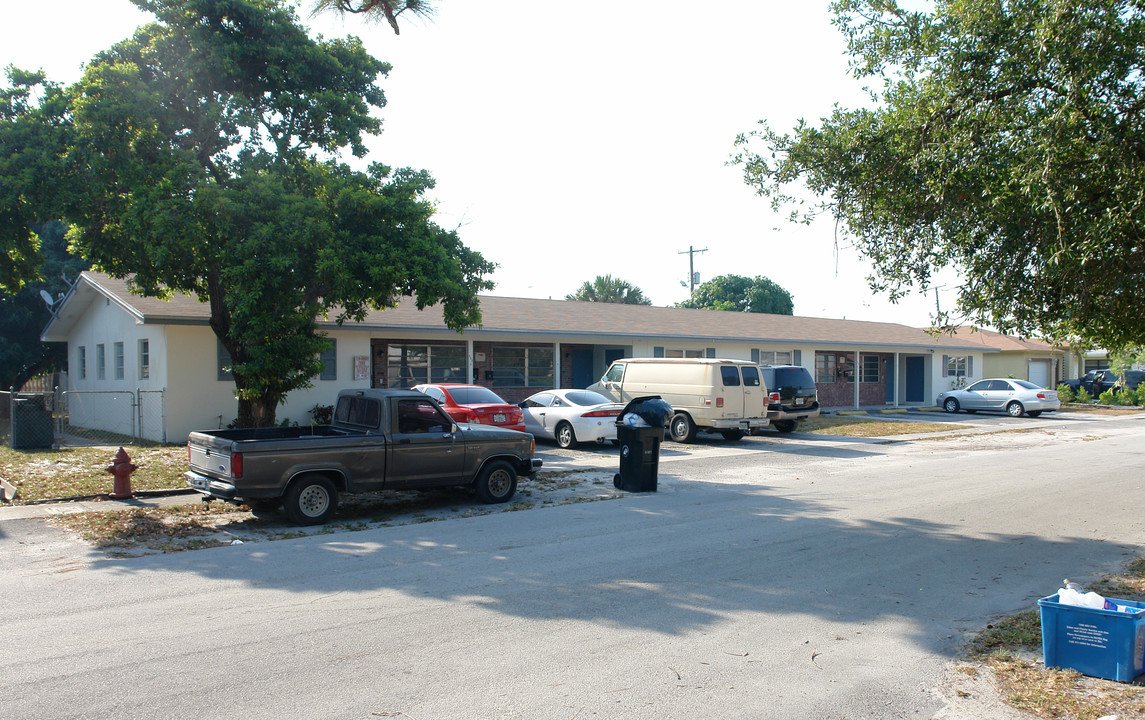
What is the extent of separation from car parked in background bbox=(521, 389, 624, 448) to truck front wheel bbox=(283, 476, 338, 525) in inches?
357

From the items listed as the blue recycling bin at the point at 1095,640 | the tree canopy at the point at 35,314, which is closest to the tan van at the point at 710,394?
the blue recycling bin at the point at 1095,640

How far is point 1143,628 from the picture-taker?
4.99m

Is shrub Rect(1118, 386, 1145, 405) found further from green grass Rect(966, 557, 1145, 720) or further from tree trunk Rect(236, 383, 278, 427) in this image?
tree trunk Rect(236, 383, 278, 427)

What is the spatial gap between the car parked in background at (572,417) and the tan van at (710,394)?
6.81 ft

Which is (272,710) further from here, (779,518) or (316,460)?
(779,518)

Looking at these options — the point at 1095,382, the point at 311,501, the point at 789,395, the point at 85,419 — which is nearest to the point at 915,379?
the point at 1095,382

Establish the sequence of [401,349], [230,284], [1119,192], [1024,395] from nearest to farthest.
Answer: [1119,192]
[230,284]
[401,349]
[1024,395]

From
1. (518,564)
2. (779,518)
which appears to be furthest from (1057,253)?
(518,564)

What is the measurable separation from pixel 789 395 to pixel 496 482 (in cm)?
1326

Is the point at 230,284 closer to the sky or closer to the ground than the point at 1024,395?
closer to the sky

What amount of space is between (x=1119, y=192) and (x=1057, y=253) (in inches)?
28.2

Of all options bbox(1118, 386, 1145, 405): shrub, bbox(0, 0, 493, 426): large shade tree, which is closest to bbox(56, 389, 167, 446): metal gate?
bbox(0, 0, 493, 426): large shade tree

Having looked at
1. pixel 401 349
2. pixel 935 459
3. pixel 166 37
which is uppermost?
pixel 166 37

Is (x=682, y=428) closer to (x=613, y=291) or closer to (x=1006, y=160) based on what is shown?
(x=1006, y=160)
